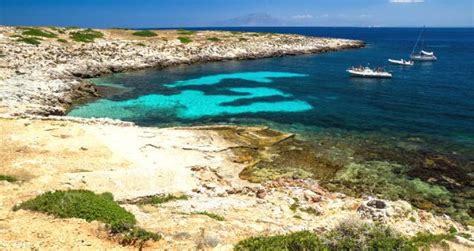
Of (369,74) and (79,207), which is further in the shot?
(369,74)

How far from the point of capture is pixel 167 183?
79.7ft

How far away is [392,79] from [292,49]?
45.3 meters

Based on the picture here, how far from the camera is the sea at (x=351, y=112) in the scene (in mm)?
27531

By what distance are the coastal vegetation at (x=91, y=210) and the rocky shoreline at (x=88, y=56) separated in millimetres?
22316

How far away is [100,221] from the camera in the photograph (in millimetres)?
15711

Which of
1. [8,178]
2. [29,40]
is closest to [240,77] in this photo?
[29,40]

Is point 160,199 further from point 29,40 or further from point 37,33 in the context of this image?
point 37,33

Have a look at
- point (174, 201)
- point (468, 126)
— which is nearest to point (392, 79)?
point (468, 126)

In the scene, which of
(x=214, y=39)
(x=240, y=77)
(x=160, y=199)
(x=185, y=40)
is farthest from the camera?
(x=214, y=39)

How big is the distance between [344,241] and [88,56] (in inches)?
2659

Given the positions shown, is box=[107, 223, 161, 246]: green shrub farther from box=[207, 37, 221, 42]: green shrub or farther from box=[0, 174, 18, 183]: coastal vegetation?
box=[207, 37, 221, 42]: green shrub

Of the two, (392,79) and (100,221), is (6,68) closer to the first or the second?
(100,221)

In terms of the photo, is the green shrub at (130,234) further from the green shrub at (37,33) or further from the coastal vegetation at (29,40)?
the green shrub at (37,33)

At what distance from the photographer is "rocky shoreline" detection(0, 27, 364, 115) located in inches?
1759
